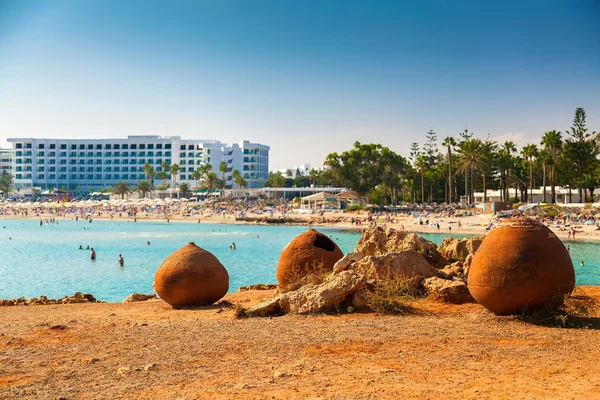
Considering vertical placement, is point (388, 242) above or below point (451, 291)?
above

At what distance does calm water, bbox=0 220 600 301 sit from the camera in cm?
3084

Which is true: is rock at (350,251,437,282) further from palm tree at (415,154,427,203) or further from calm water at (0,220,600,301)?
palm tree at (415,154,427,203)

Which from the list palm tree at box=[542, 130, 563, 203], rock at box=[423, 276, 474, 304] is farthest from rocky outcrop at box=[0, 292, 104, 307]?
palm tree at box=[542, 130, 563, 203]

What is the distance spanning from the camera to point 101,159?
166125 mm

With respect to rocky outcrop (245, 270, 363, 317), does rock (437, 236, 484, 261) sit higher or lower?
higher

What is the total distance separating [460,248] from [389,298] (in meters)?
5.60

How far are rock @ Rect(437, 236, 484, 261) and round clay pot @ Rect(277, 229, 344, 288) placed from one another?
10.5 ft

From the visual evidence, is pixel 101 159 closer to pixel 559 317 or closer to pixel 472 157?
pixel 472 157

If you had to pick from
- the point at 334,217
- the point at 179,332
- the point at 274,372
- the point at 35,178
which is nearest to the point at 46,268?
the point at 179,332

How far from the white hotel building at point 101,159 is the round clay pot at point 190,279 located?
146410mm

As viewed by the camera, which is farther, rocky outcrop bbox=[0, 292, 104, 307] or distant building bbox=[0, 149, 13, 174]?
distant building bbox=[0, 149, 13, 174]

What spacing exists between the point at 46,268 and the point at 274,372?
33.7 m

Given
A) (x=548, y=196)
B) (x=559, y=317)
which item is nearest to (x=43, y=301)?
(x=559, y=317)

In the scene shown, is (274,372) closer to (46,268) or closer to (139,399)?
(139,399)
